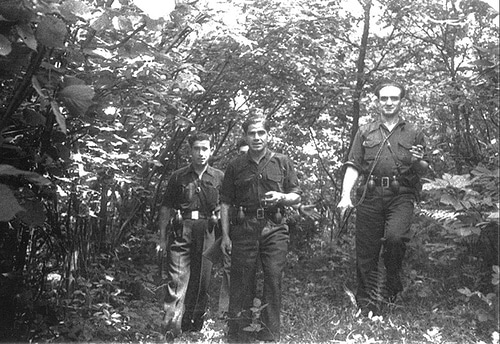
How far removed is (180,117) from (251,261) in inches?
55.2

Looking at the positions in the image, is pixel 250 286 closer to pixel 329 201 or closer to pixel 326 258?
pixel 326 258

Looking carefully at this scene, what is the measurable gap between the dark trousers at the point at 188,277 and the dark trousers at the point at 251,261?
60 cm

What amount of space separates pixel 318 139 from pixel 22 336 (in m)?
4.36

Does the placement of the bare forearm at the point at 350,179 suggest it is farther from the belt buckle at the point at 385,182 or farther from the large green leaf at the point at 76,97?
the large green leaf at the point at 76,97

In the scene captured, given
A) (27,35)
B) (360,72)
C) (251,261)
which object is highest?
(360,72)

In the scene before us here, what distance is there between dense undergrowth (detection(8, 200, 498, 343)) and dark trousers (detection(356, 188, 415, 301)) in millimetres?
240

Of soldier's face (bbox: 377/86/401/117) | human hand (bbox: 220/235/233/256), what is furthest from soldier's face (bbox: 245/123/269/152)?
soldier's face (bbox: 377/86/401/117)

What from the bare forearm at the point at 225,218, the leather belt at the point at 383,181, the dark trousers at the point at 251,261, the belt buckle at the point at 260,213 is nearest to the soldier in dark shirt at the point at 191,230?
the bare forearm at the point at 225,218

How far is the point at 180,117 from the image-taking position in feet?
15.8

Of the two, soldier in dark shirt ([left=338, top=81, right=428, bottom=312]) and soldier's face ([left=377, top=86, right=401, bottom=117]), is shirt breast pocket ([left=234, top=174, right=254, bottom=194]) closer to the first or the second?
soldier in dark shirt ([left=338, top=81, right=428, bottom=312])

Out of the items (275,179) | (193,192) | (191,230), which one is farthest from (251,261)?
(193,192)

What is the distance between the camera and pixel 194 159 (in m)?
5.20

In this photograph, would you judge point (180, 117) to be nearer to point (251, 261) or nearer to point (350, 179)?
point (251, 261)

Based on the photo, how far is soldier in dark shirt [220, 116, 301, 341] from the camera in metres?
4.41
